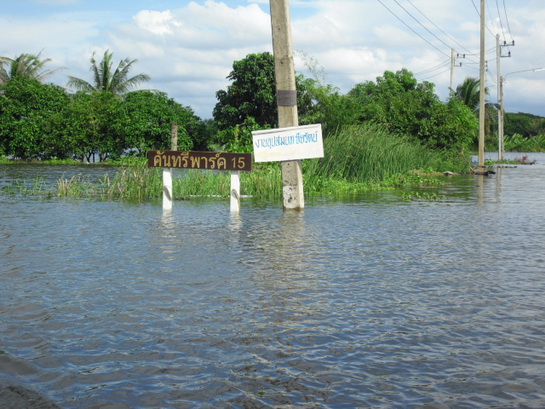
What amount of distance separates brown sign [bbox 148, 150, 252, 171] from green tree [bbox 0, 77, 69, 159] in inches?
1495

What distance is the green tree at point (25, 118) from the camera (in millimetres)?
49812

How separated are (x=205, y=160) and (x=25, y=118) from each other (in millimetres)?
40019

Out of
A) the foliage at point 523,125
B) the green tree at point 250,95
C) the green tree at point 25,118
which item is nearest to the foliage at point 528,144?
the foliage at point 523,125

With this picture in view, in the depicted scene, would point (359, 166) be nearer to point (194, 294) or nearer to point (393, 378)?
point (194, 294)

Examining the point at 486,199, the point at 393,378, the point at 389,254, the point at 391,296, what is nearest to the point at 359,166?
the point at 486,199

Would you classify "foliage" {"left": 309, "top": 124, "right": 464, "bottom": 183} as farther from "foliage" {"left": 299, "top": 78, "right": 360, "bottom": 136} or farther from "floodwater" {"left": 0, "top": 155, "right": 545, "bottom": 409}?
"floodwater" {"left": 0, "top": 155, "right": 545, "bottom": 409}

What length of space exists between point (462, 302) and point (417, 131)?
3109cm

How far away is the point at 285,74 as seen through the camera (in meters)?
14.0

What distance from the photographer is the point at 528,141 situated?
128 m

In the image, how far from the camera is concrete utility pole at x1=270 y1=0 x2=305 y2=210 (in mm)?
13852

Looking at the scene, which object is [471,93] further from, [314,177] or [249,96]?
[314,177]

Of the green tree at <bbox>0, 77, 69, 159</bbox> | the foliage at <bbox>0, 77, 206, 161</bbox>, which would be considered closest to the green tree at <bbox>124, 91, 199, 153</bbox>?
the foliage at <bbox>0, 77, 206, 161</bbox>

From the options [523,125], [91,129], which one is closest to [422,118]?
[91,129]

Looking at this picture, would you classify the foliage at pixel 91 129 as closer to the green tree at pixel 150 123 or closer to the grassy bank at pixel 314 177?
the green tree at pixel 150 123
